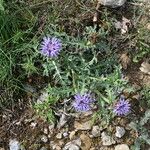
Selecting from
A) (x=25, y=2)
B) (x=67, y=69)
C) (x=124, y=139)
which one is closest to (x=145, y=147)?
(x=124, y=139)

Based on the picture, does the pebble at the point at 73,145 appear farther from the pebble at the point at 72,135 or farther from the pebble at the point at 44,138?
the pebble at the point at 44,138

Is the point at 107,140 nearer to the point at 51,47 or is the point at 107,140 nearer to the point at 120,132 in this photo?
the point at 120,132

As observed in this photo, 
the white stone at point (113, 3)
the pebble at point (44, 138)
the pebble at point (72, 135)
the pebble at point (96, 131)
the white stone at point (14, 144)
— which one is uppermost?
the white stone at point (113, 3)

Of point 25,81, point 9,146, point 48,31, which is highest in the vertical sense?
point 48,31

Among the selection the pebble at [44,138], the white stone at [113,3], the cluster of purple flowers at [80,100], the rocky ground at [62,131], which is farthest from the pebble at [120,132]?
the white stone at [113,3]

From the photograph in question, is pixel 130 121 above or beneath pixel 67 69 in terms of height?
beneath

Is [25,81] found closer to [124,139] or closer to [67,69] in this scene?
[67,69]

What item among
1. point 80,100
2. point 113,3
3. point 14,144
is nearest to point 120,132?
point 80,100
